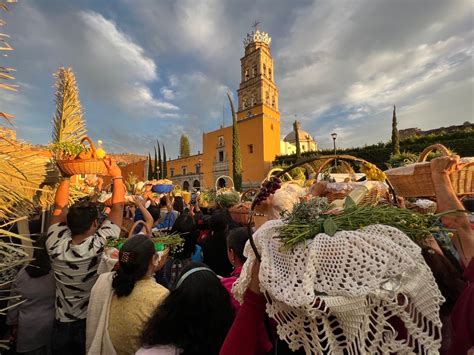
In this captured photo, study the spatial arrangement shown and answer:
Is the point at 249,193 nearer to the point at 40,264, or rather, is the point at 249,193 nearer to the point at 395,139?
the point at 40,264

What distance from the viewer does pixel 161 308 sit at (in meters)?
1.49

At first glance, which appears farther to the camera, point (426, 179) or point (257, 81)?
point (257, 81)

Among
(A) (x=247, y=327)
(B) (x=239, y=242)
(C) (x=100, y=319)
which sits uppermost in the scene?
(B) (x=239, y=242)

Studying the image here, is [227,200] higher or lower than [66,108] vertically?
lower

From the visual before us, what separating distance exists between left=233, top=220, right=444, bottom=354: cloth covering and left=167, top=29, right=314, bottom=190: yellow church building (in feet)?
108

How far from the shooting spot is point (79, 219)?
7.12ft

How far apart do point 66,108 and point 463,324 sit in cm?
368

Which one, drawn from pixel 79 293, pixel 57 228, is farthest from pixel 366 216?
pixel 57 228

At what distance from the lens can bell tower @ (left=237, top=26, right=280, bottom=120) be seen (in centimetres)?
3875

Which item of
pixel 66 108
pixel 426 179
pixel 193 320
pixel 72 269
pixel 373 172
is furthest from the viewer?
pixel 66 108

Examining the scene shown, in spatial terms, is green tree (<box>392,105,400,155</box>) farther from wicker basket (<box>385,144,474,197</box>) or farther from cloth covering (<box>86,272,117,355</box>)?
cloth covering (<box>86,272,117,355</box>)

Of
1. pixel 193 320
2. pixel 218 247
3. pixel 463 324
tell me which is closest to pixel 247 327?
pixel 193 320

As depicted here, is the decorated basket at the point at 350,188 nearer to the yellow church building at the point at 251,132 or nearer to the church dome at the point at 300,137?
the yellow church building at the point at 251,132

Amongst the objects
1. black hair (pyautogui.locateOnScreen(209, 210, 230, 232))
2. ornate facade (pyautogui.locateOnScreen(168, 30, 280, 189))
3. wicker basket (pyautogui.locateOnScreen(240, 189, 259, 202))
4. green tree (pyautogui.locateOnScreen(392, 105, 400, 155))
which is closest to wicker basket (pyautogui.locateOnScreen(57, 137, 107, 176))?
black hair (pyautogui.locateOnScreen(209, 210, 230, 232))
